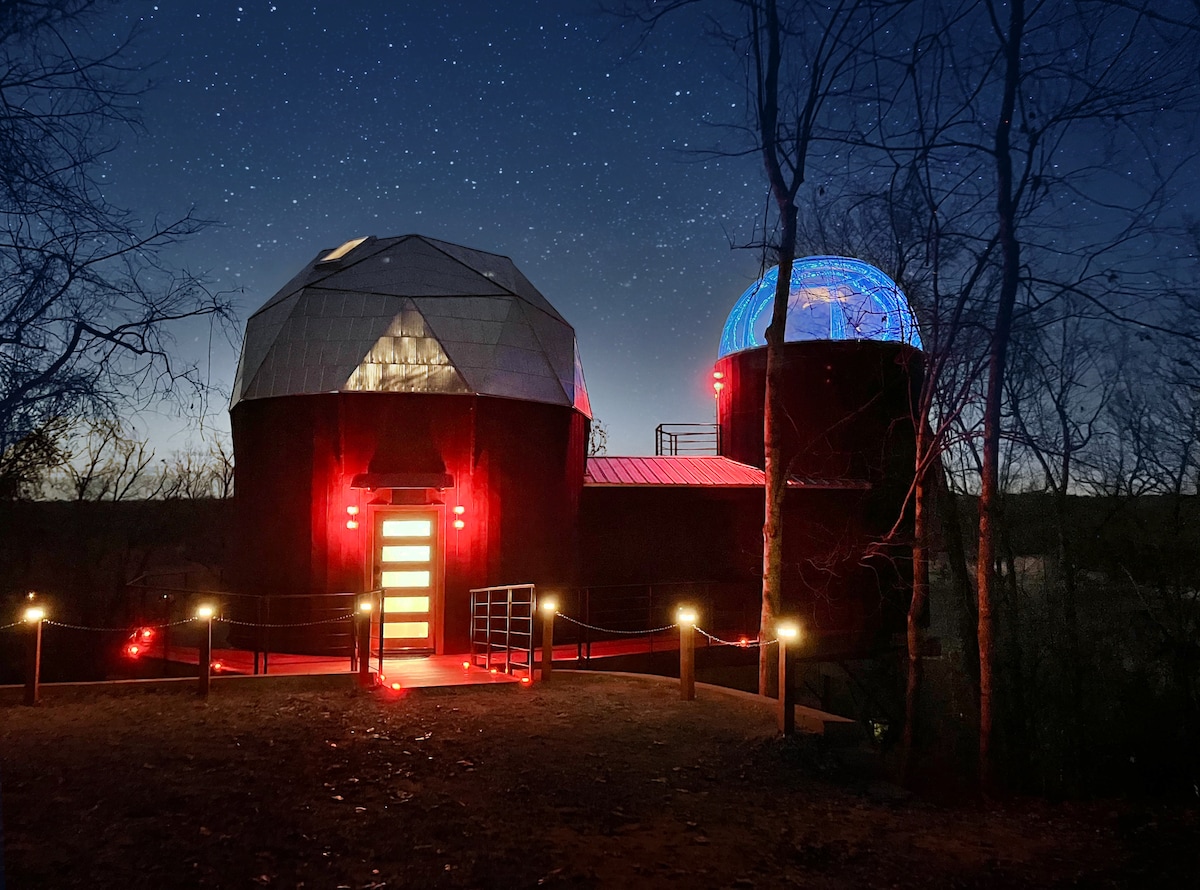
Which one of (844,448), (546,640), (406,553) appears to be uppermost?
(844,448)

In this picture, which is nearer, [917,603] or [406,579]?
[917,603]

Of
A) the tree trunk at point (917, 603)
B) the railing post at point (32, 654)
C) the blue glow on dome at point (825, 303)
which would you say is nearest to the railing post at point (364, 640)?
the railing post at point (32, 654)

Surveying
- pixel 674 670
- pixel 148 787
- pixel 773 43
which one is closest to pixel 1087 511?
pixel 674 670

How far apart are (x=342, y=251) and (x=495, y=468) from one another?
17.2ft

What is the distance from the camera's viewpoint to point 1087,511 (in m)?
17.9

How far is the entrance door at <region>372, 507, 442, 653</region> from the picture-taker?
39.1ft

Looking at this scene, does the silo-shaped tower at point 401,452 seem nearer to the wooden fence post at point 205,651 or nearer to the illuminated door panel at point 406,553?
the illuminated door panel at point 406,553

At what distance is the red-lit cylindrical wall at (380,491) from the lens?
11922 millimetres

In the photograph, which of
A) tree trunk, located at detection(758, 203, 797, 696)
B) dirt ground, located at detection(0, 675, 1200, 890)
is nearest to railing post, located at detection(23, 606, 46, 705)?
dirt ground, located at detection(0, 675, 1200, 890)

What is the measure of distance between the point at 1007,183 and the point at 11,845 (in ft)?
33.0

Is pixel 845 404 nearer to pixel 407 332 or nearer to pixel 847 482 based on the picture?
pixel 847 482

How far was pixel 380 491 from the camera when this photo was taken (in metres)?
12.0

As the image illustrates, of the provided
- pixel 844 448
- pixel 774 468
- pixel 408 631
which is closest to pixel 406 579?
pixel 408 631

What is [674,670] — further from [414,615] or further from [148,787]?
[148,787]
